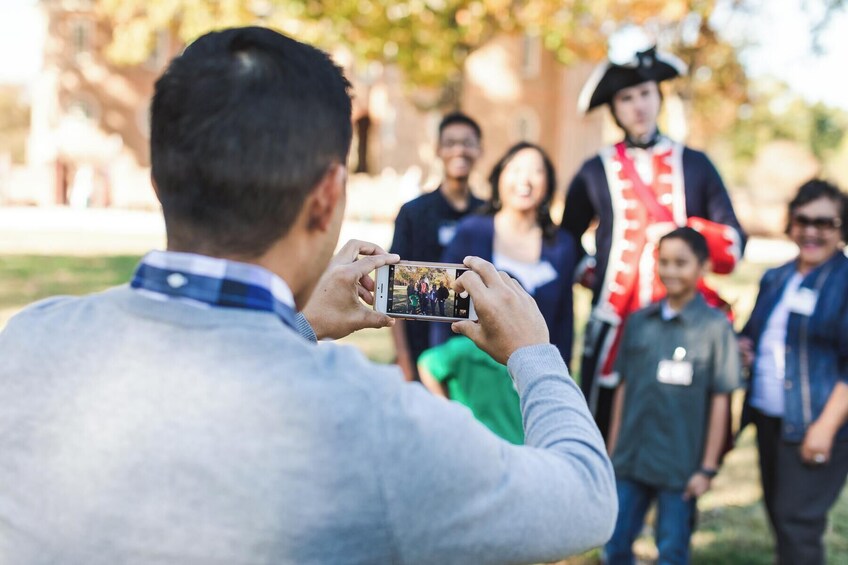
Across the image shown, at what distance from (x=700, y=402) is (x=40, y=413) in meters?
3.59

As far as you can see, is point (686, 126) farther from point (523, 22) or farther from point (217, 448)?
point (217, 448)

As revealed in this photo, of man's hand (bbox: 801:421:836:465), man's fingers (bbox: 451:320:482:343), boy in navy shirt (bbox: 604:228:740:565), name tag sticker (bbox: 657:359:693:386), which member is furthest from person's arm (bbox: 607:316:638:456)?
man's fingers (bbox: 451:320:482:343)

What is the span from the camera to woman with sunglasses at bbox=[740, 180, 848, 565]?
4.02 meters

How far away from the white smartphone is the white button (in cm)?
105

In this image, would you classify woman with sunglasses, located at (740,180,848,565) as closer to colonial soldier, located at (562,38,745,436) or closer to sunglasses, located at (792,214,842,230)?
sunglasses, located at (792,214,842,230)

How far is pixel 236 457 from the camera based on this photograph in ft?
3.84

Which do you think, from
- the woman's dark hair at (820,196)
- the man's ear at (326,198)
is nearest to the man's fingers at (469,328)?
the man's ear at (326,198)

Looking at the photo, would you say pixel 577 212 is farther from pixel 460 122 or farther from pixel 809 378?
pixel 809 378

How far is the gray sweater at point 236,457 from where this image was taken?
1178mm

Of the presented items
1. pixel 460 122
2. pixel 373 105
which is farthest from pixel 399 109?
pixel 460 122

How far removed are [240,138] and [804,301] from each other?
347cm

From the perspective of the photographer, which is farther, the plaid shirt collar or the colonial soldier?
the colonial soldier

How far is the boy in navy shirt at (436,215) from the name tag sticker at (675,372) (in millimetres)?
1446

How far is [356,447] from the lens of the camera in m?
1.18
